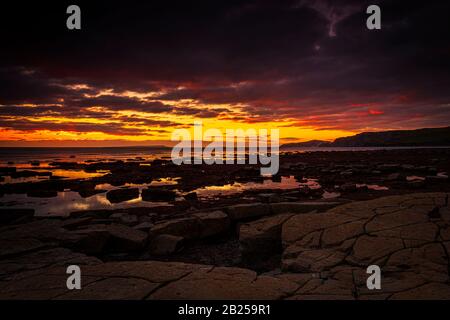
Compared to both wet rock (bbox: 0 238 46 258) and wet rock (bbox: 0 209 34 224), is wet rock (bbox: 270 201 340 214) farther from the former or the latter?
wet rock (bbox: 0 209 34 224)

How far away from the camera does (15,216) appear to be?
28.6 ft

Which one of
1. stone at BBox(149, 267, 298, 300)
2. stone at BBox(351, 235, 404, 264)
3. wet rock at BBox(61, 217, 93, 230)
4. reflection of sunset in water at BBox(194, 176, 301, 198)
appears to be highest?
stone at BBox(351, 235, 404, 264)

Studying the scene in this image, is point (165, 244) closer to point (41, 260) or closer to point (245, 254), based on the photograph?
point (245, 254)

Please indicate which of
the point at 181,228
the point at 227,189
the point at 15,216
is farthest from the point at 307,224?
the point at 227,189

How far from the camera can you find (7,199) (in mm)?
12367

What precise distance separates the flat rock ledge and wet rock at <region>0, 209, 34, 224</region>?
3.15m

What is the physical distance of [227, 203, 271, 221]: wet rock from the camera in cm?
750

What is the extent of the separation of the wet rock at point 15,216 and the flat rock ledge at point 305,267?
10.3ft

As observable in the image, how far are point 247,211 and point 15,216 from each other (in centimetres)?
685

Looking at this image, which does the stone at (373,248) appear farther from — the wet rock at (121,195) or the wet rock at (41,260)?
the wet rock at (121,195)

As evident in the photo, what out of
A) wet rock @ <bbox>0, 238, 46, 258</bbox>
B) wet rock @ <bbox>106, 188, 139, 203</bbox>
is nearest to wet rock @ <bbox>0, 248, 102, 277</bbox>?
wet rock @ <bbox>0, 238, 46, 258</bbox>

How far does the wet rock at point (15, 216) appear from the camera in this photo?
26.9ft
